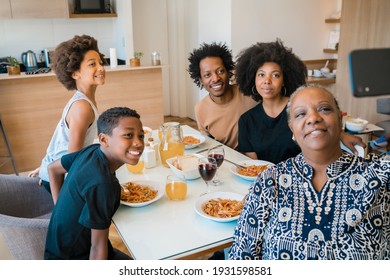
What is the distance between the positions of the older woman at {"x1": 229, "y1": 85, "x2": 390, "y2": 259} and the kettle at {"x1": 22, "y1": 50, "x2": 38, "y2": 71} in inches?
145

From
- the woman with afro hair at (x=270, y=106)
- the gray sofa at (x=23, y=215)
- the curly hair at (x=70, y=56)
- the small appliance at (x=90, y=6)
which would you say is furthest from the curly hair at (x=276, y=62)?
the small appliance at (x=90, y=6)

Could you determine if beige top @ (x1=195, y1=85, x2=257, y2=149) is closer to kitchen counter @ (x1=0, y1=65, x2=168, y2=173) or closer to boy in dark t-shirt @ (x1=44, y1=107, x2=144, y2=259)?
boy in dark t-shirt @ (x1=44, y1=107, x2=144, y2=259)

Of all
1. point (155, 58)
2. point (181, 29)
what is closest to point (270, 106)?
point (155, 58)

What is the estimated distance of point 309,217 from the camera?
100 centimetres

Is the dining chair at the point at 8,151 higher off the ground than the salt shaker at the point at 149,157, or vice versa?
the salt shaker at the point at 149,157

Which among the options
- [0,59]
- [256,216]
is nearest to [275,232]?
[256,216]

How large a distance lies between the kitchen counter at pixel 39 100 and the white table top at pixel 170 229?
7.81 feet

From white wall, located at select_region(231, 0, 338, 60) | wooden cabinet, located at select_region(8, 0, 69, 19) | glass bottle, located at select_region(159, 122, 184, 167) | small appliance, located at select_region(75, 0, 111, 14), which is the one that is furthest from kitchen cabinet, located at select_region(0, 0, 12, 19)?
glass bottle, located at select_region(159, 122, 184, 167)

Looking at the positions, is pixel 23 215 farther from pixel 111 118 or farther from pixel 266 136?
pixel 266 136

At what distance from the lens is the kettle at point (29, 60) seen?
407 cm

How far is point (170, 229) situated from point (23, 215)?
90 centimetres

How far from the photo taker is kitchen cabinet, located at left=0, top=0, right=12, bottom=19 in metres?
3.85

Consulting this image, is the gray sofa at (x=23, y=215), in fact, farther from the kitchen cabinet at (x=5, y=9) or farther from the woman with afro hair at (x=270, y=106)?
the kitchen cabinet at (x=5, y=9)

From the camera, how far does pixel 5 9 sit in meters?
3.87
